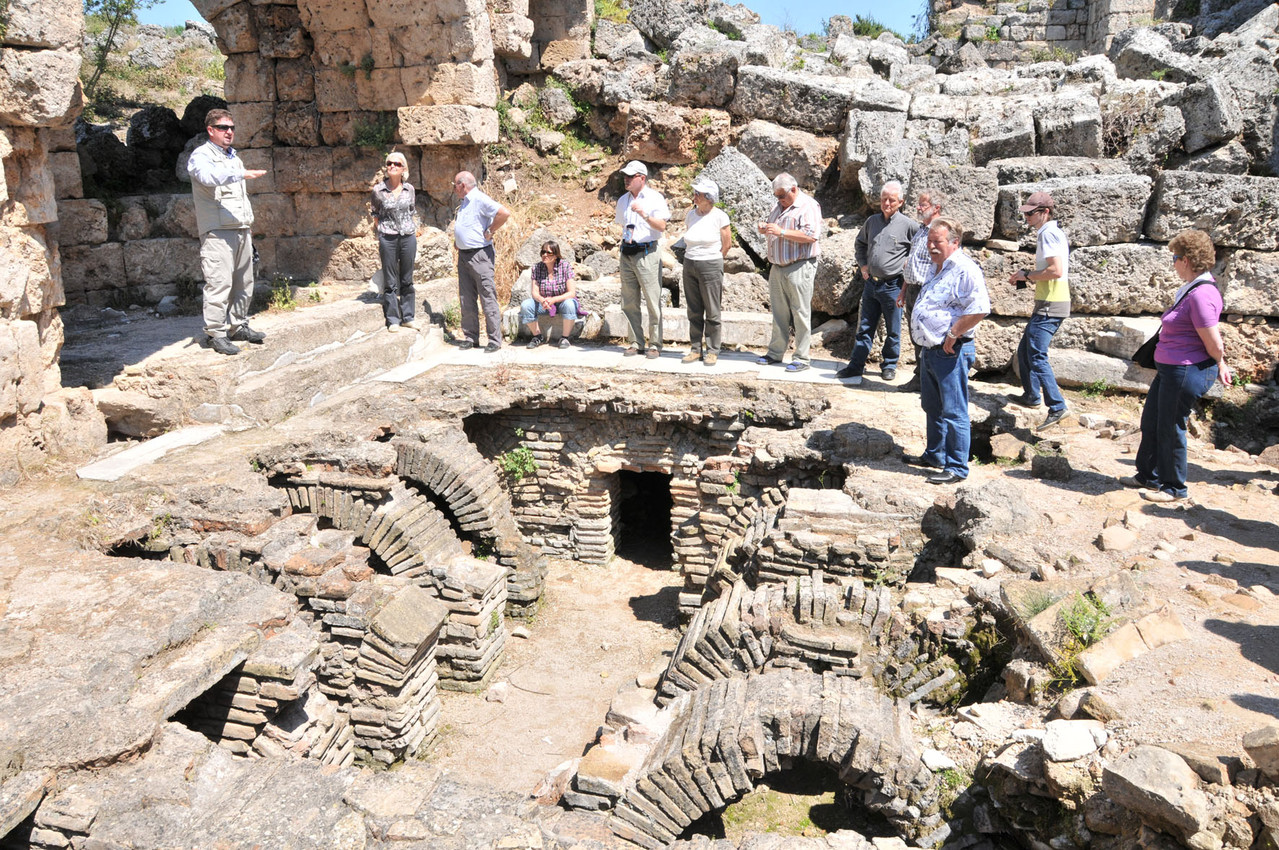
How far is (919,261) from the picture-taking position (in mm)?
7098

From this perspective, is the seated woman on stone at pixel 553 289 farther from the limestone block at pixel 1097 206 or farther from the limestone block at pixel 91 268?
the limestone block at pixel 91 268

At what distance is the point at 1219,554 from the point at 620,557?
16.7 ft

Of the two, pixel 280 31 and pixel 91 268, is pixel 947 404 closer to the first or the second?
pixel 280 31

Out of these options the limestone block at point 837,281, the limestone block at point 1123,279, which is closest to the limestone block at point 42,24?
the limestone block at point 837,281

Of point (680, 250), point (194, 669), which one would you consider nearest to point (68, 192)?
point (680, 250)

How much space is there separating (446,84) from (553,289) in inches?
107

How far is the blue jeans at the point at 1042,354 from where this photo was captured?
6855 millimetres

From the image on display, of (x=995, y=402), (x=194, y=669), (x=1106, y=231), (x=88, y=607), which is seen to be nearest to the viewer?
(x=194, y=669)

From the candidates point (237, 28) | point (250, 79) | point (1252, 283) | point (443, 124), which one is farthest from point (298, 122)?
point (1252, 283)

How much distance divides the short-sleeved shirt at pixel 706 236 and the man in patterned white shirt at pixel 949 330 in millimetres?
2382

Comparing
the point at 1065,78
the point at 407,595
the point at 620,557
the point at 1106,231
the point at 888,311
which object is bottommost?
the point at 620,557

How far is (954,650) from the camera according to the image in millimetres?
4414

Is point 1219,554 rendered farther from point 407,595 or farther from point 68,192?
Answer: point 68,192

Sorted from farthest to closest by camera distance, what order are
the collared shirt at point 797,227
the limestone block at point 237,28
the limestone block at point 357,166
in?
the limestone block at point 357,166, the limestone block at point 237,28, the collared shirt at point 797,227
